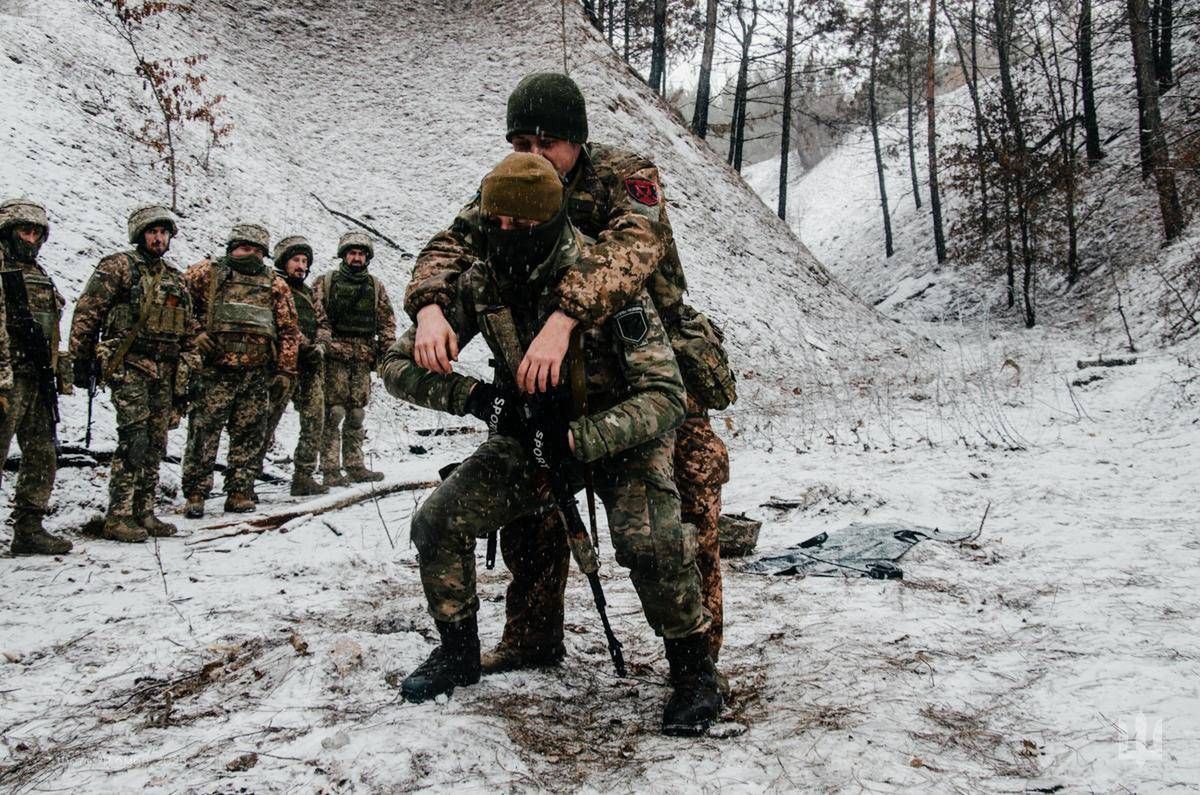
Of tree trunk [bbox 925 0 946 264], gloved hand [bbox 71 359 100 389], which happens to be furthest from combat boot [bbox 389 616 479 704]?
tree trunk [bbox 925 0 946 264]

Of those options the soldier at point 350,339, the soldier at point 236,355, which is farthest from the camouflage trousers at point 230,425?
the soldier at point 350,339

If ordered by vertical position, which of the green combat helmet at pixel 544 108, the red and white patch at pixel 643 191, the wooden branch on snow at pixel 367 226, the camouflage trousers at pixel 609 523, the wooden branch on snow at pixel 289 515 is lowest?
the wooden branch on snow at pixel 289 515

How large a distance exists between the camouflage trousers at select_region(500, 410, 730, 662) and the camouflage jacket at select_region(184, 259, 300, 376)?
4.69 m

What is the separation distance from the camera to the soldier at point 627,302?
284 centimetres

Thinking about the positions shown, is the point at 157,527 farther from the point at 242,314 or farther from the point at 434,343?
the point at 434,343

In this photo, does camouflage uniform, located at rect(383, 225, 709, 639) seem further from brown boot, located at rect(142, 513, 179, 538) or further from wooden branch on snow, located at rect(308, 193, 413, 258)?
wooden branch on snow, located at rect(308, 193, 413, 258)

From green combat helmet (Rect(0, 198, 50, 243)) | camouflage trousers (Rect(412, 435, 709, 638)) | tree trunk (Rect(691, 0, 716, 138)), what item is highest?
tree trunk (Rect(691, 0, 716, 138))

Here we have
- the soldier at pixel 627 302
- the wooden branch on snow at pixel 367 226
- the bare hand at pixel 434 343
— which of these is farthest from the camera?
the wooden branch on snow at pixel 367 226

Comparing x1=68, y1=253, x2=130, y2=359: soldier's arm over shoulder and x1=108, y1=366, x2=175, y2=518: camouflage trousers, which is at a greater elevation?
x1=68, y1=253, x2=130, y2=359: soldier's arm over shoulder

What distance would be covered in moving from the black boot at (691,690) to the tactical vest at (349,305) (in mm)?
6323

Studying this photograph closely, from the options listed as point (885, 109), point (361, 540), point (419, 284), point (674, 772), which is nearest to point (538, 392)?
point (419, 284)

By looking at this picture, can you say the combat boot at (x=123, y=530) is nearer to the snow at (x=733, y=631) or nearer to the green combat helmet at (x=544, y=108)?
the snow at (x=733, y=631)

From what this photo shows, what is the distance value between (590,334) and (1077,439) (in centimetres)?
692

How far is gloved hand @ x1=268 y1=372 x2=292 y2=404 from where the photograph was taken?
718cm
